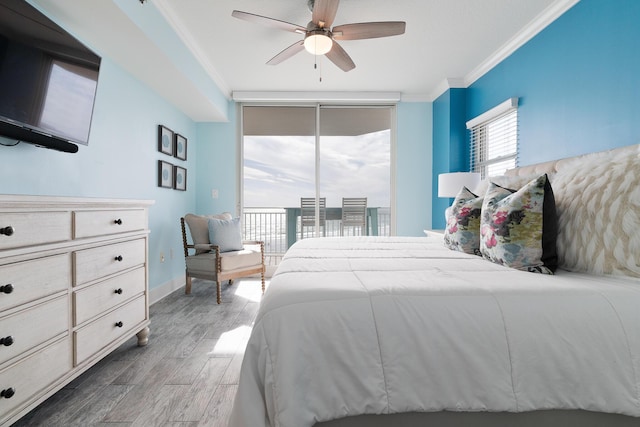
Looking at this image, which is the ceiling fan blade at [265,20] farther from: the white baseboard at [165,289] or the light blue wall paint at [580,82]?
the white baseboard at [165,289]

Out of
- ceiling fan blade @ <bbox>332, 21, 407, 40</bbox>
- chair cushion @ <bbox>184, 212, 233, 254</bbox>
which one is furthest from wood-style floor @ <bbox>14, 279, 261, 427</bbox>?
ceiling fan blade @ <bbox>332, 21, 407, 40</bbox>

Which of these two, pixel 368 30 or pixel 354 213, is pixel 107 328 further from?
pixel 354 213

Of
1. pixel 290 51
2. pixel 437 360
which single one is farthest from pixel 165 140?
pixel 437 360

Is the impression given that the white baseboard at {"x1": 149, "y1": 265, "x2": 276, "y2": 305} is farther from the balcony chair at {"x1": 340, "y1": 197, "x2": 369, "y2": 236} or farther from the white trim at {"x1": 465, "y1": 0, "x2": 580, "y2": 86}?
the white trim at {"x1": 465, "y1": 0, "x2": 580, "y2": 86}

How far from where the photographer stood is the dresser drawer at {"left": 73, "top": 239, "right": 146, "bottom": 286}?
145cm

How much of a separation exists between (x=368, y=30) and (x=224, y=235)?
2.45 metres

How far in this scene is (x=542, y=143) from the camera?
8.43 feet

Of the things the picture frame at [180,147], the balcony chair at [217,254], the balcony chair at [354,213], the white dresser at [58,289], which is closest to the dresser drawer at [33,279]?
the white dresser at [58,289]

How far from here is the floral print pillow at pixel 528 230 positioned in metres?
1.28

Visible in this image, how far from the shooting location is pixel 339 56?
257 centimetres

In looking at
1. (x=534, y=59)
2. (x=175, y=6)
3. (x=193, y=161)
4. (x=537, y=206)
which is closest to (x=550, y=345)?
(x=537, y=206)

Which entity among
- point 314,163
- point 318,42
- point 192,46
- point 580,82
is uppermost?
point 192,46

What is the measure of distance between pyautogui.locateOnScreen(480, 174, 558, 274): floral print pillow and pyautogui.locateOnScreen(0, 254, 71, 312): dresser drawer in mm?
2041

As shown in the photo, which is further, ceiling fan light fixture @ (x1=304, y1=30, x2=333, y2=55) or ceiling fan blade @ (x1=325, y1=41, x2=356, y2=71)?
ceiling fan blade @ (x1=325, y1=41, x2=356, y2=71)
